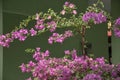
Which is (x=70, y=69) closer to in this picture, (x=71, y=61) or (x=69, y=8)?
(x=71, y=61)

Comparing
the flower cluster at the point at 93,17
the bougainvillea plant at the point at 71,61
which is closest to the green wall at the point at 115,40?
the bougainvillea plant at the point at 71,61

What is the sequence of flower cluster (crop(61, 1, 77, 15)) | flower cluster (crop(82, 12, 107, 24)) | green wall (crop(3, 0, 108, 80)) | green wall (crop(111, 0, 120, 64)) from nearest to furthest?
flower cluster (crop(82, 12, 107, 24))
flower cluster (crop(61, 1, 77, 15))
green wall (crop(3, 0, 108, 80))
green wall (crop(111, 0, 120, 64))

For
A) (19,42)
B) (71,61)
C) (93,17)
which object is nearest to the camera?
(93,17)

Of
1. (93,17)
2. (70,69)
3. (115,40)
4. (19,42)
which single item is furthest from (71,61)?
(115,40)

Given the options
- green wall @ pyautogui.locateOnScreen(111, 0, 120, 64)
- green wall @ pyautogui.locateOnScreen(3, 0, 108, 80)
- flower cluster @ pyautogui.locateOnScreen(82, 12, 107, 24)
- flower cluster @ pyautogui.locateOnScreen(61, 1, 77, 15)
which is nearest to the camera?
flower cluster @ pyautogui.locateOnScreen(82, 12, 107, 24)

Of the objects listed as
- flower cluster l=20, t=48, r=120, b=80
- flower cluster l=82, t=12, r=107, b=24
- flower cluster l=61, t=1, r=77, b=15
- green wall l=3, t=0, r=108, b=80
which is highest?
green wall l=3, t=0, r=108, b=80

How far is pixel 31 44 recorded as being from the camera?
19.6 ft

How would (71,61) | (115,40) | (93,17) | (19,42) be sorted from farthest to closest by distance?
(115,40)
(19,42)
(71,61)
(93,17)

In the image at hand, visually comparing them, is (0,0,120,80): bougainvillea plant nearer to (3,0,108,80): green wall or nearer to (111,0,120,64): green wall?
(3,0,108,80): green wall

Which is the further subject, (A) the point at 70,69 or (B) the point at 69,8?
(B) the point at 69,8

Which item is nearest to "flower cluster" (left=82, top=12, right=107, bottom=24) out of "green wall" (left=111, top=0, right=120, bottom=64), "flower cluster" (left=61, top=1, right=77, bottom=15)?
"flower cluster" (left=61, top=1, right=77, bottom=15)

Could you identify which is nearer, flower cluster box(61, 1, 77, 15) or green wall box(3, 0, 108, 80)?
flower cluster box(61, 1, 77, 15)

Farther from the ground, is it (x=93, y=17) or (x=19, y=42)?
(x=19, y=42)

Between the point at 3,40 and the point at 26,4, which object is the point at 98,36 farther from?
the point at 3,40
